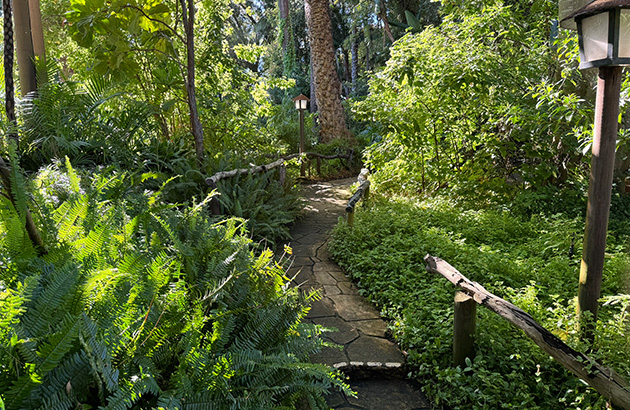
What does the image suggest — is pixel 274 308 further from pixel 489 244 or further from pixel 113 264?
pixel 489 244

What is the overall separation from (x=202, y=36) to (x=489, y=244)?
5.35 m

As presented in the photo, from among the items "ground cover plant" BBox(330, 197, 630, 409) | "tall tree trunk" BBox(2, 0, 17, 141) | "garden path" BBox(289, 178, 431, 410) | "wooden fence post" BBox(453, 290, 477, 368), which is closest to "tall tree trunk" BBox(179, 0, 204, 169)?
"tall tree trunk" BBox(2, 0, 17, 141)

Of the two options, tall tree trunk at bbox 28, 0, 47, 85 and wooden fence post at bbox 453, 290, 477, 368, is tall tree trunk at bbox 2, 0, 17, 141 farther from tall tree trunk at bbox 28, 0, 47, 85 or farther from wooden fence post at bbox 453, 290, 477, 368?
wooden fence post at bbox 453, 290, 477, 368

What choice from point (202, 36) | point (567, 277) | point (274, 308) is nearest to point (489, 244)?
point (567, 277)

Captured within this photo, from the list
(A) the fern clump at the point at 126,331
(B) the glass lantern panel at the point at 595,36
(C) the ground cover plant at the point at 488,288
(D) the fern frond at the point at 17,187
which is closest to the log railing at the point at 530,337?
(C) the ground cover plant at the point at 488,288

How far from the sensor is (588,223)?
247 centimetres

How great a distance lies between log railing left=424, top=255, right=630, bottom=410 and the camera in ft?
6.45

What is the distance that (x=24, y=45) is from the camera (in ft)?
14.0

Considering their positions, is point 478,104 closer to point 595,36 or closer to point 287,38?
point 595,36

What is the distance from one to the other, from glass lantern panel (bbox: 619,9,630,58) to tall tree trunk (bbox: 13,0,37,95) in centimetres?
492

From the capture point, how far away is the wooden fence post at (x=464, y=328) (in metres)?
2.61

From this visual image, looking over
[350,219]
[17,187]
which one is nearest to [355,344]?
[350,219]

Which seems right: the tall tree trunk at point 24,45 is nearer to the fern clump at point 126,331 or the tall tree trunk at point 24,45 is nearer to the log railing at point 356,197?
the fern clump at point 126,331

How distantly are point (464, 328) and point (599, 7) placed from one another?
6.32 feet
